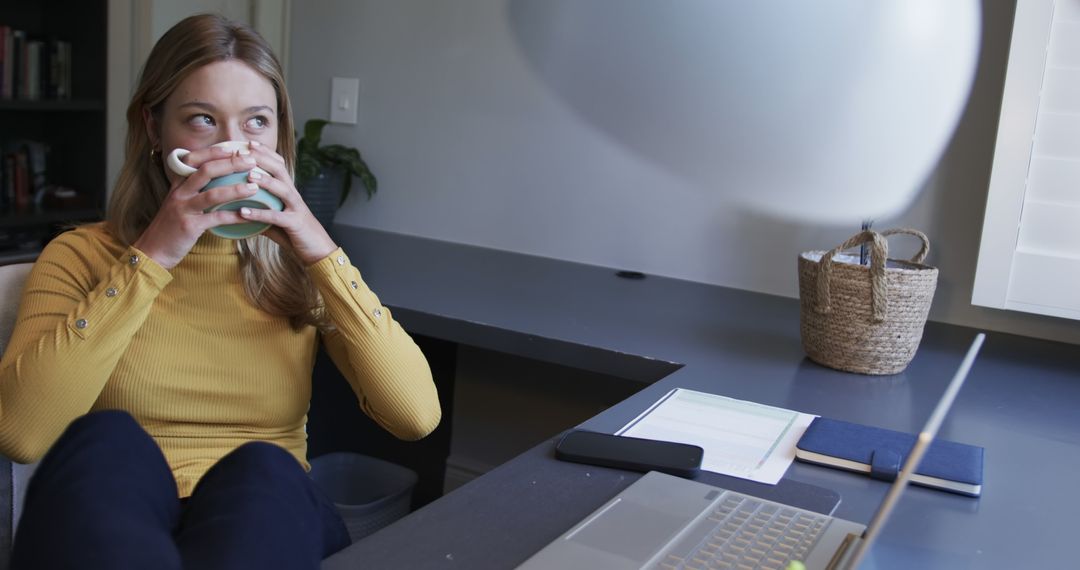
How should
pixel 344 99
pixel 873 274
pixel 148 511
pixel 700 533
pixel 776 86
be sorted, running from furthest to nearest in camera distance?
pixel 344 99, pixel 776 86, pixel 873 274, pixel 700 533, pixel 148 511

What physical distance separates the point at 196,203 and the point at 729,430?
0.65m

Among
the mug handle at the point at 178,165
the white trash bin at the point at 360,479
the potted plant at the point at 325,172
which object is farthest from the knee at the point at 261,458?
the potted plant at the point at 325,172

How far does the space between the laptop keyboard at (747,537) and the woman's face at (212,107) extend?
70 cm

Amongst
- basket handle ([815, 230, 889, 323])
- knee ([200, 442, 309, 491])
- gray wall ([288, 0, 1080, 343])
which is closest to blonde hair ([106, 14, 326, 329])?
knee ([200, 442, 309, 491])

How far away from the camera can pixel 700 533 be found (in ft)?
2.71

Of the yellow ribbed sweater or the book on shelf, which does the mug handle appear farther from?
the book on shelf

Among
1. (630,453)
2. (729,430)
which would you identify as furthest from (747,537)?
(729,430)

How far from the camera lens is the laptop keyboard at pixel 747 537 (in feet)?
2.54

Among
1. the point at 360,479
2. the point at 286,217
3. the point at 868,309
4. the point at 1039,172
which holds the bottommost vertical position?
the point at 360,479

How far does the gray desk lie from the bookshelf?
37.4 inches

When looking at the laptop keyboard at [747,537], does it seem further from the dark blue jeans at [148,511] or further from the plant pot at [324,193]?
the plant pot at [324,193]

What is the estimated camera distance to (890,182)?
184cm

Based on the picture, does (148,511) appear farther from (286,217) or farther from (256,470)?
(286,217)

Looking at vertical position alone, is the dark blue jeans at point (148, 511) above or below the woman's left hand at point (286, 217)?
below
